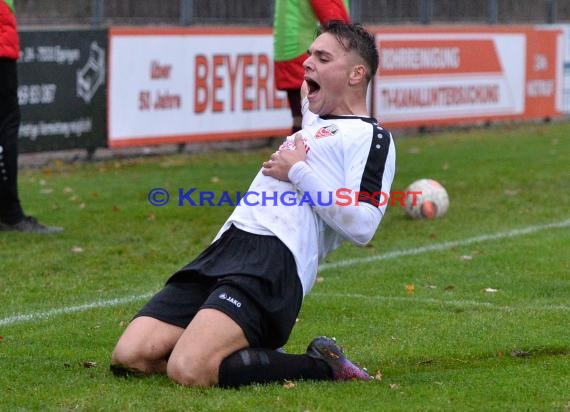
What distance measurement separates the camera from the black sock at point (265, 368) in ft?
16.6

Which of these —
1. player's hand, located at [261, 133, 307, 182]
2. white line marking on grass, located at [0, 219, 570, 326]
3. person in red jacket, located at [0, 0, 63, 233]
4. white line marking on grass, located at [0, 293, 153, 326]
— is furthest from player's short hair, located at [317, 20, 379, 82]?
person in red jacket, located at [0, 0, 63, 233]

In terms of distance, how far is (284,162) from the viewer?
5207 mm

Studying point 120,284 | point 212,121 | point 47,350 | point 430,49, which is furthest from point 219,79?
point 47,350

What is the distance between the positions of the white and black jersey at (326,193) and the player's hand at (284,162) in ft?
0.13

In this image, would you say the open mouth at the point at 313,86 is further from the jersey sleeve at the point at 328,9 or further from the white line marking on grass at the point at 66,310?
the jersey sleeve at the point at 328,9

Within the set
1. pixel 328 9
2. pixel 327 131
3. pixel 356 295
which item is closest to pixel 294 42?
pixel 328 9

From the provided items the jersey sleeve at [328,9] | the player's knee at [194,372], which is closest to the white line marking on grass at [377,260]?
the player's knee at [194,372]

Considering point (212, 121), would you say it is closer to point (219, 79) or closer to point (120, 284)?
point (219, 79)

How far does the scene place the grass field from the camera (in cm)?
504

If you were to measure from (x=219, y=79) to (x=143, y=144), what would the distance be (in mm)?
1321

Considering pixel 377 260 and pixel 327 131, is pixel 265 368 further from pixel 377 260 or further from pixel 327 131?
pixel 377 260

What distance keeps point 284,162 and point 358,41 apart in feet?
2.04

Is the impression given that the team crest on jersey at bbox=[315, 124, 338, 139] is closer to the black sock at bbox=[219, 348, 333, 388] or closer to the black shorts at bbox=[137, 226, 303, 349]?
the black shorts at bbox=[137, 226, 303, 349]

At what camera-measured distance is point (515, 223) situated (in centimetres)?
1010
